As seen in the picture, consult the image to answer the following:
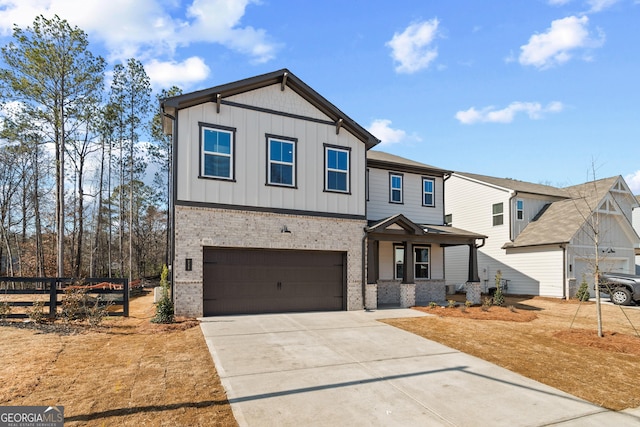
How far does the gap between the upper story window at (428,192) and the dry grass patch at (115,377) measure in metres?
12.6

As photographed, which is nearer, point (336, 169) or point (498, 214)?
point (336, 169)

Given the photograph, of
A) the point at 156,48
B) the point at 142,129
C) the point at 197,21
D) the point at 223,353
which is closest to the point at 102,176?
the point at 142,129

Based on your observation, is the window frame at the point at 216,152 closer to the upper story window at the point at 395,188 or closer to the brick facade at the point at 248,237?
the brick facade at the point at 248,237

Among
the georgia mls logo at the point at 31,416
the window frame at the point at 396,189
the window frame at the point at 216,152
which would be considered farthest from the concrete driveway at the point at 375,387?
the window frame at the point at 396,189

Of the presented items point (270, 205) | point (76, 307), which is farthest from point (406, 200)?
point (76, 307)

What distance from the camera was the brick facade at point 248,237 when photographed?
436 inches

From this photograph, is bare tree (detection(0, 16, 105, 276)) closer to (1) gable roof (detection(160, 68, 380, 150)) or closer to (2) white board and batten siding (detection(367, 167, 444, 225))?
(1) gable roof (detection(160, 68, 380, 150))

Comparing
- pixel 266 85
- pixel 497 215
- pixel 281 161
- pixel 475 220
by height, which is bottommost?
pixel 475 220

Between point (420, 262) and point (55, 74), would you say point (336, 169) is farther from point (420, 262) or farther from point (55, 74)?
point (55, 74)

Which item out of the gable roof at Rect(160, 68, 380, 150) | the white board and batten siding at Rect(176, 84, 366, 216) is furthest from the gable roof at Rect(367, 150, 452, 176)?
the white board and batten siding at Rect(176, 84, 366, 216)

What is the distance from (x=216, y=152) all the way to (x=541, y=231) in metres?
18.0

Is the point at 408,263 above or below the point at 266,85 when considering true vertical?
below

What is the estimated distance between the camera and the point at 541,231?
1998cm

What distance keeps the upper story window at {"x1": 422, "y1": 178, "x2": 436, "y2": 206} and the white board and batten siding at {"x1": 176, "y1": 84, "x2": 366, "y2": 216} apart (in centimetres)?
480
